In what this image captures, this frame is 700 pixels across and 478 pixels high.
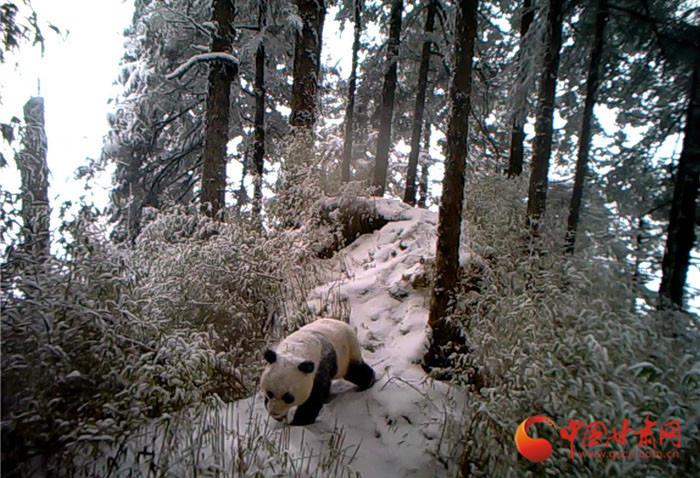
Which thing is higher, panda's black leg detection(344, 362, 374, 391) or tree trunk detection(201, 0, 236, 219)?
tree trunk detection(201, 0, 236, 219)

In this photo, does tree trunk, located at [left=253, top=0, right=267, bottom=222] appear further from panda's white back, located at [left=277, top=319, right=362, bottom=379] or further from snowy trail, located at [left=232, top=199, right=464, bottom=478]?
panda's white back, located at [left=277, top=319, right=362, bottom=379]

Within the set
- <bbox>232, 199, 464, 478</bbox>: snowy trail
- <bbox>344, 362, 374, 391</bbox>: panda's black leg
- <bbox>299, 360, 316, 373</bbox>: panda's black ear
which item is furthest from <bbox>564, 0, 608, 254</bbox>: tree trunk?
<bbox>299, 360, 316, 373</bbox>: panda's black ear

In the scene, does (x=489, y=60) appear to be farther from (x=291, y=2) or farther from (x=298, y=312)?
(x=298, y=312)

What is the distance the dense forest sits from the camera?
2520 millimetres

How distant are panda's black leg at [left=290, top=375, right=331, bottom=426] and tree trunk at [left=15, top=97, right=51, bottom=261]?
8.07 ft

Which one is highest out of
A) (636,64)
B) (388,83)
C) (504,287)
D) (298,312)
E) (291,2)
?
(291,2)

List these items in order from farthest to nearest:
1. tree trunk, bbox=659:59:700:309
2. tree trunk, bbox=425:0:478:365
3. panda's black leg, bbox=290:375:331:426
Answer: tree trunk, bbox=659:59:700:309 → tree trunk, bbox=425:0:478:365 → panda's black leg, bbox=290:375:331:426

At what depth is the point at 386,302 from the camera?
5773 mm

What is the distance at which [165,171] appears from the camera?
36.2 feet

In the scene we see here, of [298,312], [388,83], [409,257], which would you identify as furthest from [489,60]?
[298,312]

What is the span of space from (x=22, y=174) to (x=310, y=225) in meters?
3.84

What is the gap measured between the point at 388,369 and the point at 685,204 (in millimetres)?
4864

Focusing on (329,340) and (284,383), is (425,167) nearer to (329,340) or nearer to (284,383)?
(329,340)

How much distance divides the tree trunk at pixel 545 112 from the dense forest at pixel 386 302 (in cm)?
4
